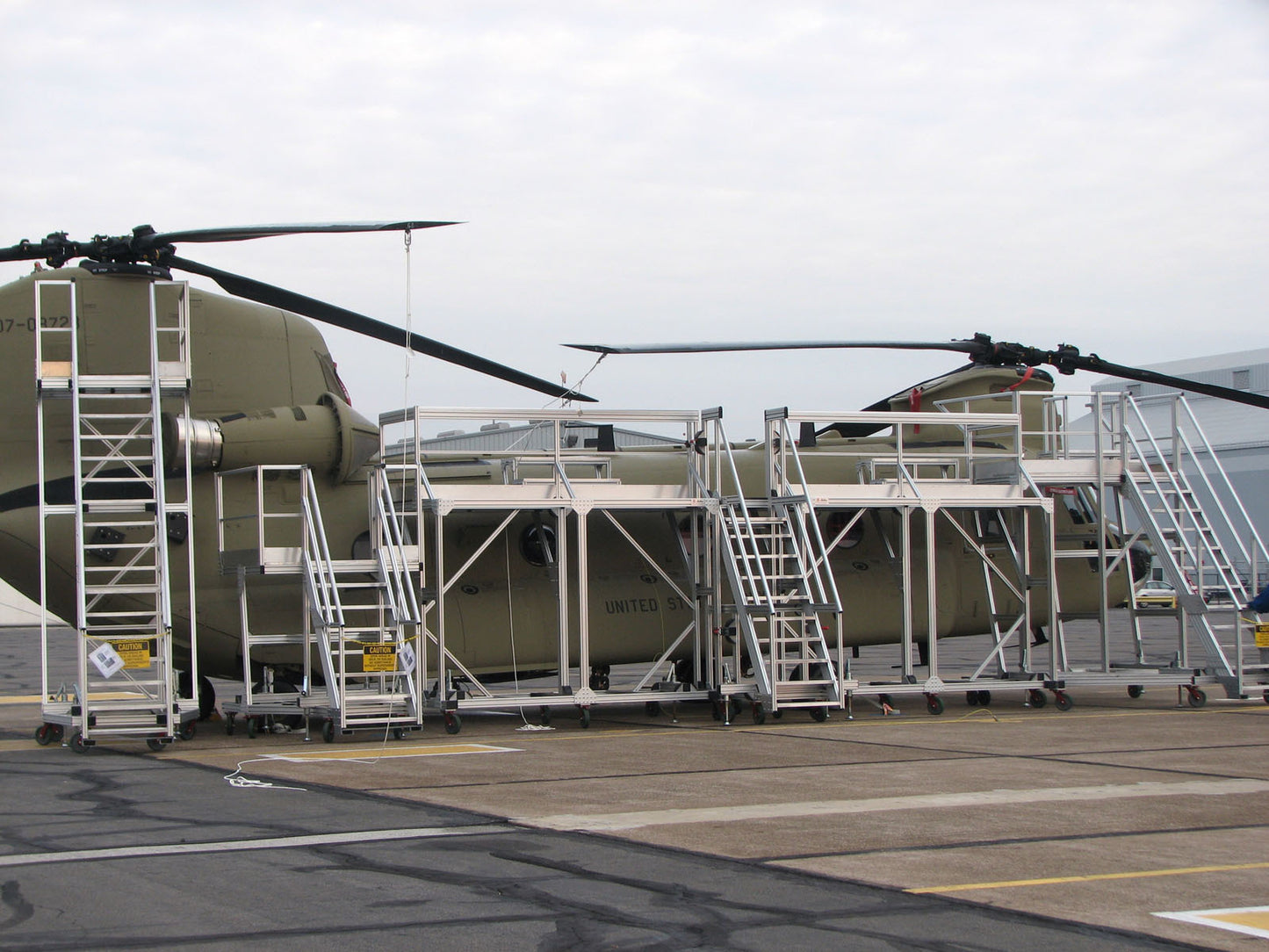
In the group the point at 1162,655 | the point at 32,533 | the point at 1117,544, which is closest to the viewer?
the point at 32,533

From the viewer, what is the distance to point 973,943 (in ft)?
21.9

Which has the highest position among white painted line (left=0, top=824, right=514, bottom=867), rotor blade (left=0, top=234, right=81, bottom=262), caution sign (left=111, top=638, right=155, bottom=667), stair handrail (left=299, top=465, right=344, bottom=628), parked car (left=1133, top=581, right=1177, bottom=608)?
rotor blade (left=0, top=234, right=81, bottom=262)

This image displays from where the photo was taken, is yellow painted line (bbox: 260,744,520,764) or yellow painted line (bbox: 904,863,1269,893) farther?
yellow painted line (bbox: 260,744,520,764)

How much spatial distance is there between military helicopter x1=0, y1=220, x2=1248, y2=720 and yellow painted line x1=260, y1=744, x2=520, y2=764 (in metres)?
3.04

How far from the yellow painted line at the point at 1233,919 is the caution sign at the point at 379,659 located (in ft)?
35.6

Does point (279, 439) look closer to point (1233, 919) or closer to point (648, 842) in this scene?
point (648, 842)

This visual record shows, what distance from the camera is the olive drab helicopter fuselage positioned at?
57.2 feet

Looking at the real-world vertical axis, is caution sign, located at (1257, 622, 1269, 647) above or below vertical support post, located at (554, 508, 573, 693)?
below

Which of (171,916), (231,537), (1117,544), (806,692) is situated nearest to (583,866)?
(171,916)

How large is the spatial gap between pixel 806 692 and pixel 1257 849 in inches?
358

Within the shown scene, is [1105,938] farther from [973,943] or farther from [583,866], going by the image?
[583,866]

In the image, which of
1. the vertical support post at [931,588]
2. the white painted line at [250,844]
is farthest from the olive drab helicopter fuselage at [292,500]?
the white painted line at [250,844]

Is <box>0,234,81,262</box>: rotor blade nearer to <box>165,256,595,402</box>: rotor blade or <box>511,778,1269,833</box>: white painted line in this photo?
<box>165,256,595,402</box>: rotor blade

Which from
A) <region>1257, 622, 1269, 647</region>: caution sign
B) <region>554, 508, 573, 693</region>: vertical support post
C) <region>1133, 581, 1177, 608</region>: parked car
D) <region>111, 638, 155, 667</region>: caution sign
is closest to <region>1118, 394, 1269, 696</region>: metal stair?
<region>1257, 622, 1269, 647</region>: caution sign
